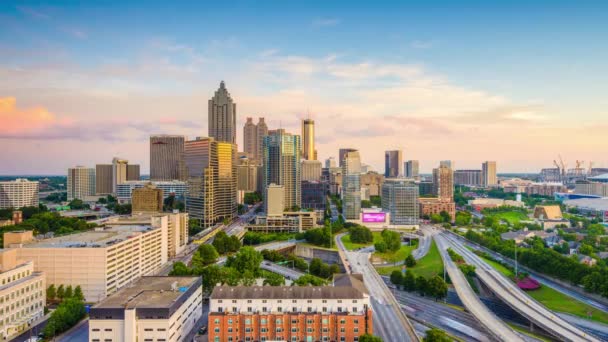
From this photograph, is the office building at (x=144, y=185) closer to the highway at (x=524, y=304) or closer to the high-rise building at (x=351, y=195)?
the high-rise building at (x=351, y=195)

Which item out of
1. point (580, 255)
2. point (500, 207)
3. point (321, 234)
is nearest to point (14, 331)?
point (321, 234)

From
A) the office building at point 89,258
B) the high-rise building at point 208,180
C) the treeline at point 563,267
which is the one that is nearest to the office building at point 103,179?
the high-rise building at point 208,180

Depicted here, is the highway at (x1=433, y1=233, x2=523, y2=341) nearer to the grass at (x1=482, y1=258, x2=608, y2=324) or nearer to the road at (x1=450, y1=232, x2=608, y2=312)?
the grass at (x1=482, y1=258, x2=608, y2=324)

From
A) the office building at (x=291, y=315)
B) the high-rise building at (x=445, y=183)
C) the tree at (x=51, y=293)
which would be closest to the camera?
the office building at (x=291, y=315)

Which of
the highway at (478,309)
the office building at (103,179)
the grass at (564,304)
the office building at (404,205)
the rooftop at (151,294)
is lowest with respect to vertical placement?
the grass at (564,304)

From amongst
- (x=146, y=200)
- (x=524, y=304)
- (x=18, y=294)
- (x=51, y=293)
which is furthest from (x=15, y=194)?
(x=524, y=304)

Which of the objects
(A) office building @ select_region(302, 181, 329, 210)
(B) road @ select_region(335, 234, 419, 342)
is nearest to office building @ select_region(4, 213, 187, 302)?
(B) road @ select_region(335, 234, 419, 342)
